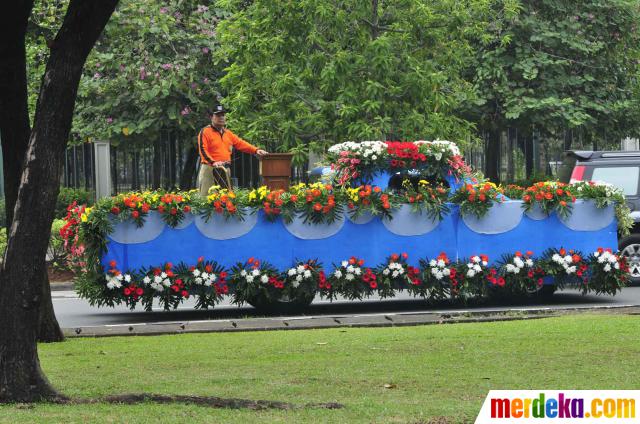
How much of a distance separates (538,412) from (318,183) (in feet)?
29.9

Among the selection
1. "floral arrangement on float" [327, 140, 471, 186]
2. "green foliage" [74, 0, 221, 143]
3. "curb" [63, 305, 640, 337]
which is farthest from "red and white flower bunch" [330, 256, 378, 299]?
"green foliage" [74, 0, 221, 143]

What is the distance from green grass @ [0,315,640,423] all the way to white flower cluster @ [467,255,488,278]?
236cm

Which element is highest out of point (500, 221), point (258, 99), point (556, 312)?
point (258, 99)

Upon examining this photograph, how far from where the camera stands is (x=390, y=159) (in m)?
16.1

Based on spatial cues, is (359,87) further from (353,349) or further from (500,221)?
(353,349)

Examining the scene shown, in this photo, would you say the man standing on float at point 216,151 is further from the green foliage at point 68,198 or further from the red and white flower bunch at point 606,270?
the green foliage at point 68,198

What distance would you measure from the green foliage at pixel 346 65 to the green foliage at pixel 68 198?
A: 20.4 feet

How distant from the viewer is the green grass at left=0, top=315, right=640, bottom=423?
7.89 metres

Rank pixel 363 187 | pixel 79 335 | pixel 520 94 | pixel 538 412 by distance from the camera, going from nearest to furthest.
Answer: pixel 538 412 → pixel 79 335 → pixel 363 187 → pixel 520 94

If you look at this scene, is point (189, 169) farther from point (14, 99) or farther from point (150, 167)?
point (14, 99)

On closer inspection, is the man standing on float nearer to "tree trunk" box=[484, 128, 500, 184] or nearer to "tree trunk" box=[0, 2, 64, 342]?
"tree trunk" box=[0, 2, 64, 342]

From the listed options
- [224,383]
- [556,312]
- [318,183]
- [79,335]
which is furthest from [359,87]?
[224,383]

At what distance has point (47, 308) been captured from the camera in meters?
12.5

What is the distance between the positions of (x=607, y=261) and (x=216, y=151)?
18.0 feet
